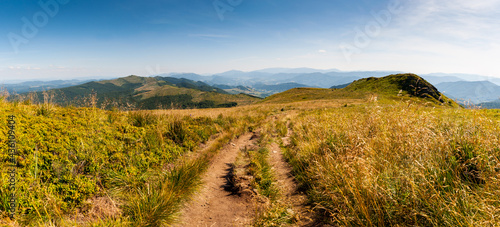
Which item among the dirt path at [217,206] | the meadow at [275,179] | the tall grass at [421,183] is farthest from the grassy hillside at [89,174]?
the tall grass at [421,183]

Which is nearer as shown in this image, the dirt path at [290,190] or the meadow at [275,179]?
the meadow at [275,179]

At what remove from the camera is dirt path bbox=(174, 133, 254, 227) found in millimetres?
3859

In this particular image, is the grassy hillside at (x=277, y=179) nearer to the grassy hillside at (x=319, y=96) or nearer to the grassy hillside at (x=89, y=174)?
the grassy hillside at (x=89, y=174)

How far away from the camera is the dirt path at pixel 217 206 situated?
386cm

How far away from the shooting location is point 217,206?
4441mm

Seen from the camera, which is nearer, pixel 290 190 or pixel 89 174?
pixel 89 174

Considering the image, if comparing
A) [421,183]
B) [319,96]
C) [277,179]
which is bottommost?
[277,179]

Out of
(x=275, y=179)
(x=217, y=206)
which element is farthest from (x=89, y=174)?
(x=275, y=179)

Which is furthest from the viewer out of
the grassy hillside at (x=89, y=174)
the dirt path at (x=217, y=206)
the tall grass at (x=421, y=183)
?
the dirt path at (x=217, y=206)

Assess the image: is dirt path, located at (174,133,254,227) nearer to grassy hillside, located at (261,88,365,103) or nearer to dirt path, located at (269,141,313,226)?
dirt path, located at (269,141,313,226)

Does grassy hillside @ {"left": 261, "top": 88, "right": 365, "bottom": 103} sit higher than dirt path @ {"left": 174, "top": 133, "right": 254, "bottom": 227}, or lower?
higher

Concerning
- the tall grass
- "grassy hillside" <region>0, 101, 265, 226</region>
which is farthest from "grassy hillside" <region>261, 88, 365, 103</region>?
"grassy hillside" <region>0, 101, 265, 226</region>

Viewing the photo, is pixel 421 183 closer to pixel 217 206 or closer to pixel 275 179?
pixel 275 179

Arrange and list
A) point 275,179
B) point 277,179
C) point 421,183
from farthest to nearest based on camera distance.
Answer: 1. point 277,179
2. point 275,179
3. point 421,183
